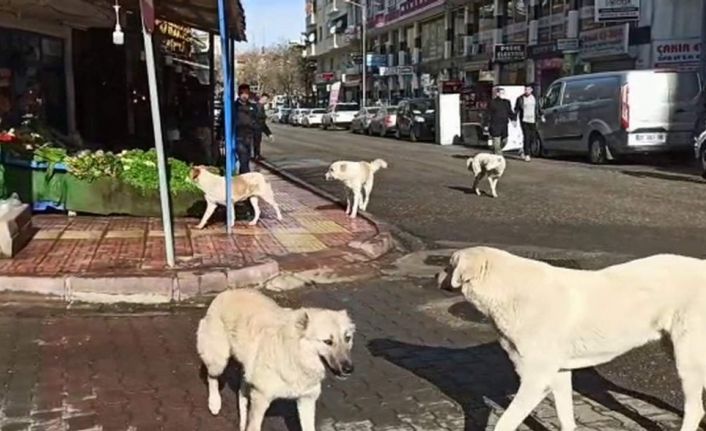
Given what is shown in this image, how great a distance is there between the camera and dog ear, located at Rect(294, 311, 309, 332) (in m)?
3.91

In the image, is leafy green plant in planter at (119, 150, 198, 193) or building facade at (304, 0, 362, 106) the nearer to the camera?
leafy green plant in planter at (119, 150, 198, 193)

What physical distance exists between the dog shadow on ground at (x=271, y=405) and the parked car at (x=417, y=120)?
3034 centimetres

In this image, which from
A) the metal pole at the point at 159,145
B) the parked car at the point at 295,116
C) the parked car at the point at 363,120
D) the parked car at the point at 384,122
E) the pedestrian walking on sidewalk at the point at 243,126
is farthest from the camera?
the parked car at the point at 295,116

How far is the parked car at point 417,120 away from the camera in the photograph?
36.1 m

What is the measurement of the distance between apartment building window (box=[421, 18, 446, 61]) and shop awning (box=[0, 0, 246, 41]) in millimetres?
41881

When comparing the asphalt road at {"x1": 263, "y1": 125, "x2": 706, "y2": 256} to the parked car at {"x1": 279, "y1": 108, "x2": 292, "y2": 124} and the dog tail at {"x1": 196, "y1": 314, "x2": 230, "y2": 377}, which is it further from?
the parked car at {"x1": 279, "y1": 108, "x2": 292, "y2": 124}

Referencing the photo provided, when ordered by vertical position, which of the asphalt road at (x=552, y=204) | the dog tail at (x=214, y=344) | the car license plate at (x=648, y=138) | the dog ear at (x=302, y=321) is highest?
the dog ear at (x=302, y=321)

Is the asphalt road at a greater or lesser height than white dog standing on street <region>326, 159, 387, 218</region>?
lesser

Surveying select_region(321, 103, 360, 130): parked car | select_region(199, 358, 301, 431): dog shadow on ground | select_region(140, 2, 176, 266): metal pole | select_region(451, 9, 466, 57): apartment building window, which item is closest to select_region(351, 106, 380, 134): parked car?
select_region(321, 103, 360, 130): parked car

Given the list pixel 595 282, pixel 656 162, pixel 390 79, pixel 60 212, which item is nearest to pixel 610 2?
pixel 656 162

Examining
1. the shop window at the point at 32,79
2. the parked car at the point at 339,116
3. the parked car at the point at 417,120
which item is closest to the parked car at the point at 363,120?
the parked car at the point at 339,116

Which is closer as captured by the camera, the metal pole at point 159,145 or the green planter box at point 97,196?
the metal pole at point 159,145

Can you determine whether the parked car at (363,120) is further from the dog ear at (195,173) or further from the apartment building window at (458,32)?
the dog ear at (195,173)

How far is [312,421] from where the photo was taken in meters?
4.28
